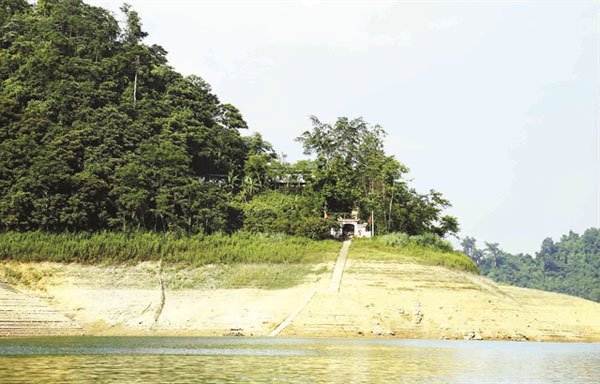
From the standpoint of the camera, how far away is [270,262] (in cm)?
6159

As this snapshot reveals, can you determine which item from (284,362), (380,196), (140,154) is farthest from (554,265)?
(284,362)

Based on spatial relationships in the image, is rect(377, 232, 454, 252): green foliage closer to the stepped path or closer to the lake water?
the lake water

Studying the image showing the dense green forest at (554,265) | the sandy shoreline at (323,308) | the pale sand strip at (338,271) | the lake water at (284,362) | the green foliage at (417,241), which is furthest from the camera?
the dense green forest at (554,265)

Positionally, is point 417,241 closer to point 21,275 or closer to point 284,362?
point 21,275

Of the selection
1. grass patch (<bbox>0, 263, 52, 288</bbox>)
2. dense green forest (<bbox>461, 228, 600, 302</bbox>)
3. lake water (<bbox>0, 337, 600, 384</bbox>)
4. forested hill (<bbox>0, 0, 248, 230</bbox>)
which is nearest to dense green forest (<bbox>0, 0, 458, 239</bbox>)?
forested hill (<bbox>0, 0, 248, 230</bbox>)

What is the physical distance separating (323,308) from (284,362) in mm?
Result: 22120

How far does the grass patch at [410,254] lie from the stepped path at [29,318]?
23.8 m

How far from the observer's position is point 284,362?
103 ft

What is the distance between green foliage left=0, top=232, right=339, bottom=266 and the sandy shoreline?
1.30m

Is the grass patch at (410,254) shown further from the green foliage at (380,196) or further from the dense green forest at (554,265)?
the dense green forest at (554,265)

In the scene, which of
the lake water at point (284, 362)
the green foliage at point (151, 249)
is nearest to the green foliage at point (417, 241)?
the green foliage at point (151, 249)

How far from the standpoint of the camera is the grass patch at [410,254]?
62.3 metres

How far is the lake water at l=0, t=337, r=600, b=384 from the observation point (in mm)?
25547

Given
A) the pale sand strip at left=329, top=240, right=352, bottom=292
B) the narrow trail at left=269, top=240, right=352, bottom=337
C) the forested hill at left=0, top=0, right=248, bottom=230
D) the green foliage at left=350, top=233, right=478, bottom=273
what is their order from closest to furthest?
1. the narrow trail at left=269, top=240, right=352, bottom=337
2. the pale sand strip at left=329, top=240, right=352, bottom=292
3. the green foliage at left=350, top=233, right=478, bottom=273
4. the forested hill at left=0, top=0, right=248, bottom=230
